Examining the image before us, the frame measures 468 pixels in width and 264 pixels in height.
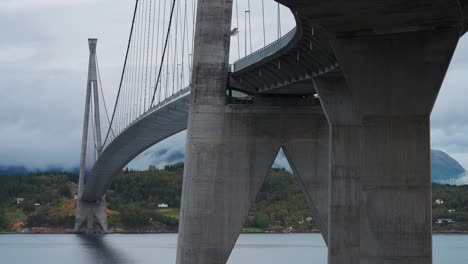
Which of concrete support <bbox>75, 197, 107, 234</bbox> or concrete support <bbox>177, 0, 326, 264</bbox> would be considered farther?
concrete support <bbox>75, 197, 107, 234</bbox>

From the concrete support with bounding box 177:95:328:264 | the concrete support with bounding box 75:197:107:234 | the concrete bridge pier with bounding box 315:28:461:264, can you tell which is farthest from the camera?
the concrete support with bounding box 75:197:107:234

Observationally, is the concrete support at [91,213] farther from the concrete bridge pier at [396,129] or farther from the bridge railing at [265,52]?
the concrete bridge pier at [396,129]

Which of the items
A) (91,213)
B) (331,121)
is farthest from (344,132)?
(91,213)

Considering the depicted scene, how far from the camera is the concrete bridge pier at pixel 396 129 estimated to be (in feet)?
75.8

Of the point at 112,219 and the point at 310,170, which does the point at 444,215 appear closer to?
the point at 112,219

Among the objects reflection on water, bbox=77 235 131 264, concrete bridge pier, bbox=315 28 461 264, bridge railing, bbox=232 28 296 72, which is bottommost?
reflection on water, bbox=77 235 131 264

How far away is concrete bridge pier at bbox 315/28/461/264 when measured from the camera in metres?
23.1

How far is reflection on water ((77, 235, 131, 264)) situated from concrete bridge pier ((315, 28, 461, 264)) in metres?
42.1

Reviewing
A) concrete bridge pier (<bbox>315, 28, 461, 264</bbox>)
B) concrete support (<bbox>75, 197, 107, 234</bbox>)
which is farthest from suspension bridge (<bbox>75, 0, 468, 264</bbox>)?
concrete support (<bbox>75, 197, 107, 234</bbox>)

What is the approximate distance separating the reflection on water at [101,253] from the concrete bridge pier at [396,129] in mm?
42149

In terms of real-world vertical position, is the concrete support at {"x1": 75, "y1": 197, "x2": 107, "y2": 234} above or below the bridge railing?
below

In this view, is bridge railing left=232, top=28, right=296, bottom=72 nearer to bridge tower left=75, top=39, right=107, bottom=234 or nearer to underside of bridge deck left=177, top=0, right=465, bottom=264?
underside of bridge deck left=177, top=0, right=465, bottom=264

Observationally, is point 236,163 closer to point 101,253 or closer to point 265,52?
point 265,52

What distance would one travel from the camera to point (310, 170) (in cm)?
3772
